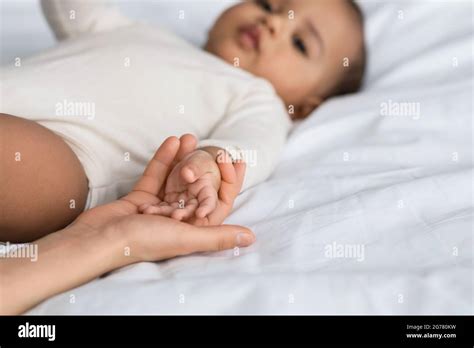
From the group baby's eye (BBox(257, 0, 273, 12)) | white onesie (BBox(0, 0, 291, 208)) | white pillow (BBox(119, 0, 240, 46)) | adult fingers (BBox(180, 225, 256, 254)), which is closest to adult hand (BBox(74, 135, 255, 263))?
adult fingers (BBox(180, 225, 256, 254))

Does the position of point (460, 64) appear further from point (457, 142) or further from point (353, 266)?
point (353, 266)

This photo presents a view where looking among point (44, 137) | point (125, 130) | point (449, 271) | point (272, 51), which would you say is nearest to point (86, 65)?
point (125, 130)

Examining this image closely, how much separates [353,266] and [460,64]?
31.2 inches

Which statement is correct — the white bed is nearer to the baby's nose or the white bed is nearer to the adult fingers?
the adult fingers

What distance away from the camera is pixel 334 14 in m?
1.48

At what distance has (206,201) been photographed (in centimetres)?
82

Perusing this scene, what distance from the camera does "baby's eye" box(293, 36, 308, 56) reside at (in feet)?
4.71

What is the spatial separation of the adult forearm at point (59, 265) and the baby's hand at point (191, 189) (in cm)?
9

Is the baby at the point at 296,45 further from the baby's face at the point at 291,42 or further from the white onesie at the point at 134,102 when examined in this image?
the white onesie at the point at 134,102

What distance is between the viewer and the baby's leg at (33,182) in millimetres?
854

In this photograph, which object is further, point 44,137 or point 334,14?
point 334,14

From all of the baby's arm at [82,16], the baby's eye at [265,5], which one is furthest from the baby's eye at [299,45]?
the baby's arm at [82,16]

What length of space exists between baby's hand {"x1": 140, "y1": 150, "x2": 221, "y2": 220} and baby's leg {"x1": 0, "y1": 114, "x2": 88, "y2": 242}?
15cm

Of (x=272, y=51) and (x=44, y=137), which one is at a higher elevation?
(x=272, y=51)
